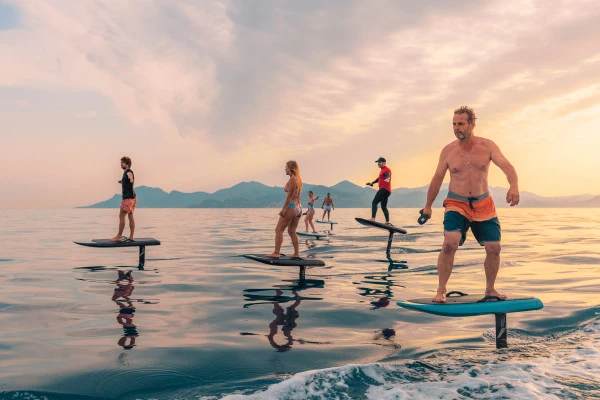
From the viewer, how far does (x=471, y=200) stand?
19.5 feet

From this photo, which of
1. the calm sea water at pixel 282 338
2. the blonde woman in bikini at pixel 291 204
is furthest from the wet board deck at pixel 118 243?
the blonde woman in bikini at pixel 291 204

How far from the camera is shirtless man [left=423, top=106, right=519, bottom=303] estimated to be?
5.91m

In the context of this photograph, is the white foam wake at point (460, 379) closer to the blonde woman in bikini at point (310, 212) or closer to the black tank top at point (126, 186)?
Answer: the black tank top at point (126, 186)

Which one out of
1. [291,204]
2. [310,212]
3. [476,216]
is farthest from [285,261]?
[310,212]

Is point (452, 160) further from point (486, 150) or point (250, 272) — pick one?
point (250, 272)

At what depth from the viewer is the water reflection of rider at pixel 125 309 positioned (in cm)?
626

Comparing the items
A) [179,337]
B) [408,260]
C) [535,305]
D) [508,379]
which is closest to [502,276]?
[408,260]

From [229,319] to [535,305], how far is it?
4396 millimetres

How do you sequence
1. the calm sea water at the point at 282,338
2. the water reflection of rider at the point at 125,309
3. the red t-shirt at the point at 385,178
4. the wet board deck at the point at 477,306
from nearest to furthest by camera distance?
the calm sea water at the point at 282,338 → the wet board deck at the point at 477,306 → the water reflection of rider at the point at 125,309 → the red t-shirt at the point at 385,178

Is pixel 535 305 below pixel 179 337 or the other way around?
the other way around

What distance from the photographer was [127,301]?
897 cm

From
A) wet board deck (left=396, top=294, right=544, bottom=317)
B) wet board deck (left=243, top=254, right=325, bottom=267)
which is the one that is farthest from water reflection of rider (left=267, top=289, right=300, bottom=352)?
wet board deck (left=243, top=254, right=325, bottom=267)

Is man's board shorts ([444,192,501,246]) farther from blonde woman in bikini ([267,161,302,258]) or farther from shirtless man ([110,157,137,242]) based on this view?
shirtless man ([110,157,137,242])

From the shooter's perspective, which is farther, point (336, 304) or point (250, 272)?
point (250, 272)
